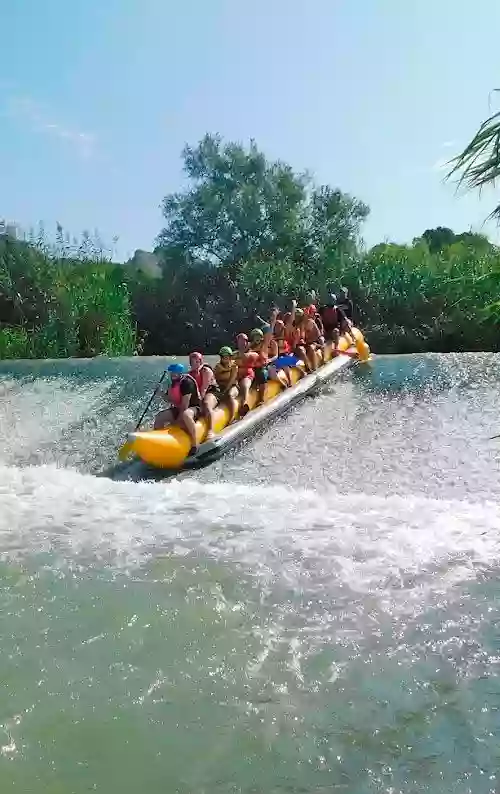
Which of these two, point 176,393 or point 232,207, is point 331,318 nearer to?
point 176,393

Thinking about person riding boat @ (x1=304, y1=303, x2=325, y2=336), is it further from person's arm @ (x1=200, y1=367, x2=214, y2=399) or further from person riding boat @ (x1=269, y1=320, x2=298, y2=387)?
person's arm @ (x1=200, y1=367, x2=214, y2=399)

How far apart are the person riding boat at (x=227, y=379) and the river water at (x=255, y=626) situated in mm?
876

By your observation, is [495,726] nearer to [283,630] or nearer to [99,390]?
[283,630]

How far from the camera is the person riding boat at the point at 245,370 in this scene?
7703 millimetres

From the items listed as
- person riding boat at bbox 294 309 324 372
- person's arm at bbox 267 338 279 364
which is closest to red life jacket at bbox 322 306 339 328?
person riding boat at bbox 294 309 324 372

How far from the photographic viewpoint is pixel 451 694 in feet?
9.70

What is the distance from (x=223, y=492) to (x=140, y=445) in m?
0.95

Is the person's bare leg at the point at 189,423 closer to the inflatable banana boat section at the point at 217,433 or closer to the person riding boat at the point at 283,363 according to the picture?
the inflatable banana boat section at the point at 217,433

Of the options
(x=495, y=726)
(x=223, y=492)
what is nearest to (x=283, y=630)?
(x=495, y=726)

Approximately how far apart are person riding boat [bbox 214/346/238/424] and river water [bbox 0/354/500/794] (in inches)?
34.5

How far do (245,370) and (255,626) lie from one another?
4.64 metres

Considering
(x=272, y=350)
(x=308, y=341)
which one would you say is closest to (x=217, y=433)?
(x=272, y=350)

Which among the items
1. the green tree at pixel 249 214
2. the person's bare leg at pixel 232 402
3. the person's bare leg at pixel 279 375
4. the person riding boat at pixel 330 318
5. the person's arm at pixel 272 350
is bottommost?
the person's bare leg at pixel 232 402

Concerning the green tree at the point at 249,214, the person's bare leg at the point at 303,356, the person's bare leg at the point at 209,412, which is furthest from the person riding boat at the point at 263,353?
the green tree at the point at 249,214
